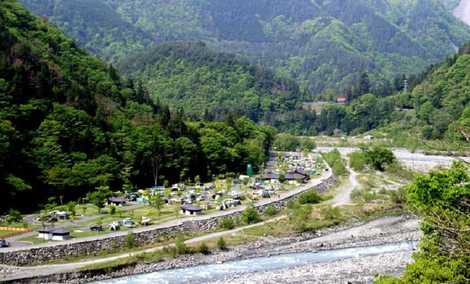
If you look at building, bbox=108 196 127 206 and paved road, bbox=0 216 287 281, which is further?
building, bbox=108 196 127 206

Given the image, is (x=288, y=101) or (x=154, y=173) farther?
(x=288, y=101)

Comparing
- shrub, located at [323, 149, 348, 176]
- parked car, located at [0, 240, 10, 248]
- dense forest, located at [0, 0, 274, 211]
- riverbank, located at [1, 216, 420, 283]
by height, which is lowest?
shrub, located at [323, 149, 348, 176]

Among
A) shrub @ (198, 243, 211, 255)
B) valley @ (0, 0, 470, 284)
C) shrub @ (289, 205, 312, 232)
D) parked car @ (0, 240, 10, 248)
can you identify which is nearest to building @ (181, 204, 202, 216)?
valley @ (0, 0, 470, 284)

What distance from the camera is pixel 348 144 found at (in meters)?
126

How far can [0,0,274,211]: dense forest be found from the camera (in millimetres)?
56781

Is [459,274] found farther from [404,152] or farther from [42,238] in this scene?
[404,152]

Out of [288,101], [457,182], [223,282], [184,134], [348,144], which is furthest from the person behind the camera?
[288,101]

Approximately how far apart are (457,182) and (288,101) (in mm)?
142374

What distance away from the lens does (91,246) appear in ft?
139

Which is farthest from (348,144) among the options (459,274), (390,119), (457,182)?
(459,274)

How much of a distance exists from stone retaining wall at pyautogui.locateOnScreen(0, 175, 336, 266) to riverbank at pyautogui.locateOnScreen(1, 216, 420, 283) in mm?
3150

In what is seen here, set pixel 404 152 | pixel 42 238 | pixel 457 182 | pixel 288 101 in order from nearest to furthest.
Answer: pixel 457 182 → pixel 42 238 → pixel 404 152 → pixel 288 101

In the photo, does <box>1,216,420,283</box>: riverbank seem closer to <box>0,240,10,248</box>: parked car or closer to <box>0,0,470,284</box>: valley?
<box>0,0,470,284</box>: valley

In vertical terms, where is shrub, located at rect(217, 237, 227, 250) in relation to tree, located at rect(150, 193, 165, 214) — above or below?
below
